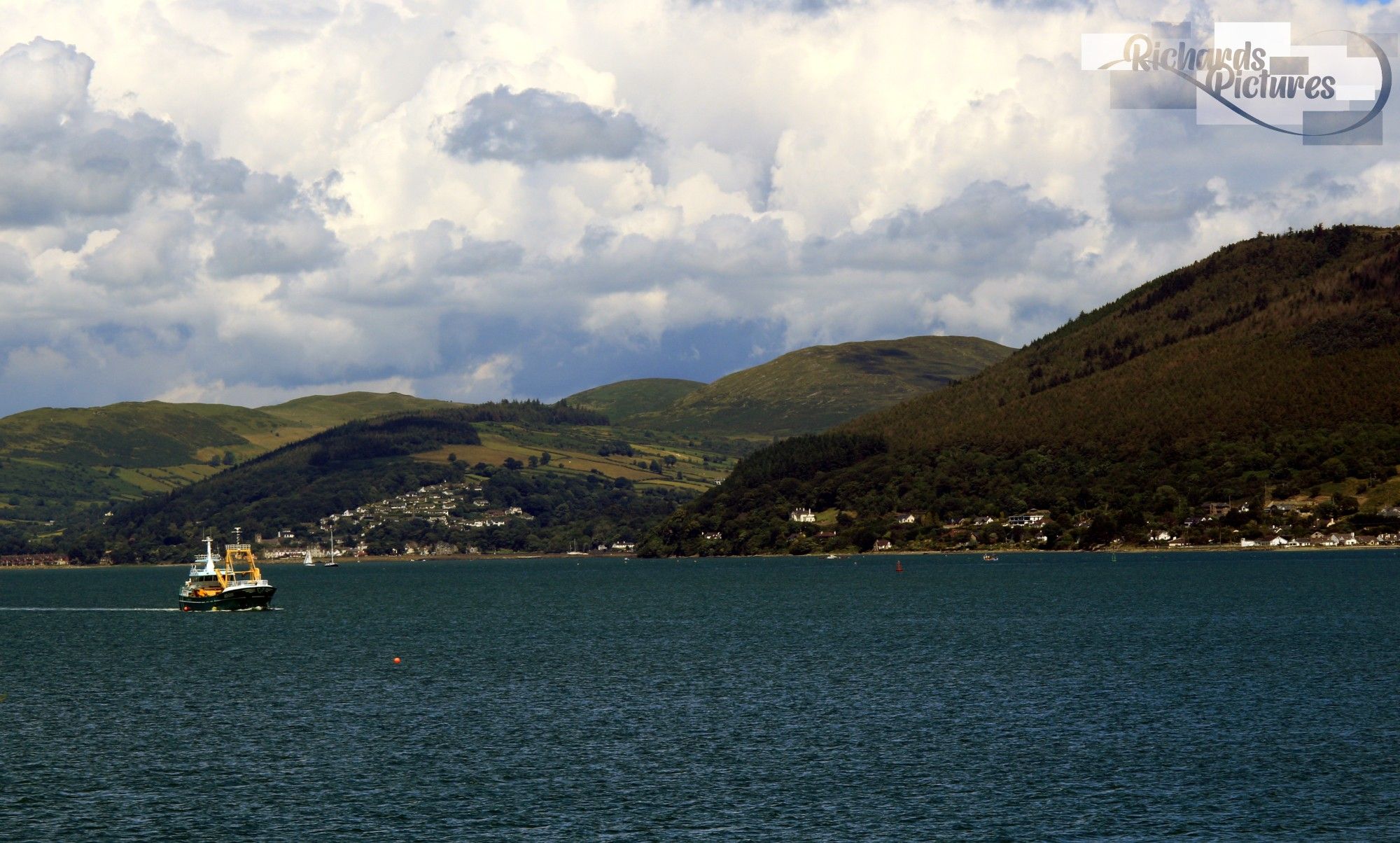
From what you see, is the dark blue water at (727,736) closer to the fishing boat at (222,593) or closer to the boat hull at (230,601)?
the fishing boat at (222,593)

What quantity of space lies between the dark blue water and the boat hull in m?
42.4

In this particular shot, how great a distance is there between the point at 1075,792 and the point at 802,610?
393 ft

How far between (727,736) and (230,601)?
12800 cm

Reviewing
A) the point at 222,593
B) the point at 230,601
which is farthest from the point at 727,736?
→ the point at 230,601

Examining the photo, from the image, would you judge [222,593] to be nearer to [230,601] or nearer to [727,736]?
[230,601]

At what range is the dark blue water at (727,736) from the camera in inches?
2267

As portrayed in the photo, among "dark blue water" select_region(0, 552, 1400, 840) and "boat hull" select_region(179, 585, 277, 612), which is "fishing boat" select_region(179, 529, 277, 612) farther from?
"dark blue water" select_region(0, 552, 1400, 840)

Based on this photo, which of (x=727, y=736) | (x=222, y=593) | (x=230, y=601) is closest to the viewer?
(x=727, y=736)

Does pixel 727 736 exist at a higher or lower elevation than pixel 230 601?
lower

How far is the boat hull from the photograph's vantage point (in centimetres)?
18688

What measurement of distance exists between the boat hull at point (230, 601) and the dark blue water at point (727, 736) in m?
42.4

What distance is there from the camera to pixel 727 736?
3039 inches

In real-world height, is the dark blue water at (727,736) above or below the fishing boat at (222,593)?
below

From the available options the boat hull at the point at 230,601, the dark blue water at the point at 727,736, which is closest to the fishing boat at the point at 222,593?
the boat hull at the point at 230,601
